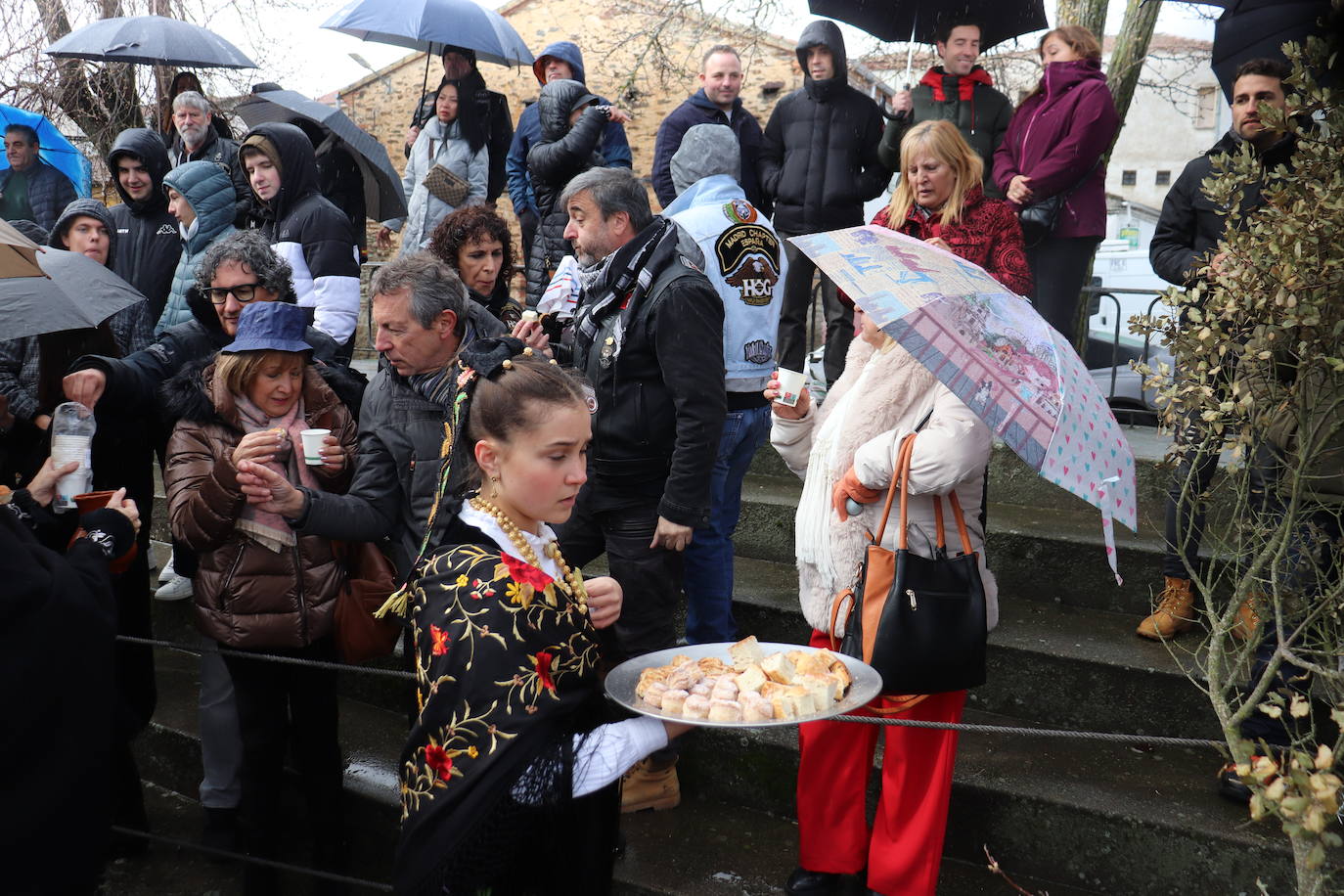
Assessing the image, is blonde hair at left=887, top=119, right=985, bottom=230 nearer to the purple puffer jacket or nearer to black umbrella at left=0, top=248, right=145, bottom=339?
the purple puffer jacket

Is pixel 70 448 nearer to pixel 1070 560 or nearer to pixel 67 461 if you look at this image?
pixel 67 461

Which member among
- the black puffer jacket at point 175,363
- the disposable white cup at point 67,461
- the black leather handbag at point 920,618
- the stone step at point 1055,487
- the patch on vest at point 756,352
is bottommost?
the stone step at point 1055,487

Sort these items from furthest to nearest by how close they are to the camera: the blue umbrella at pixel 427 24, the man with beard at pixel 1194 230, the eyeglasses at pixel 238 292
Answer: the blue umbrella at pixel 427 24
the eyeglasses at pixel 238 292
the man with beard at pixel 1194 230

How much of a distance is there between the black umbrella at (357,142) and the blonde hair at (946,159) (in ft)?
11.7

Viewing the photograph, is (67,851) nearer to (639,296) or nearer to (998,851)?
(639,296)

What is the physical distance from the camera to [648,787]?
4.00 m

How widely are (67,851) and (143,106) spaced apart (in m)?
11.7

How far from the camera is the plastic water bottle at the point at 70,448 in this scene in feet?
10.8

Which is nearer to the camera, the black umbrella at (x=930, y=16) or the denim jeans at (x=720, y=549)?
the denim jeans at (x=720, y=549)

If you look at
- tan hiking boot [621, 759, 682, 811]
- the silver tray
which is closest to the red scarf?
tan hiking boot [621, 759, 682, 811]

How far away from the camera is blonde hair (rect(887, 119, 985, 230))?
419 cm

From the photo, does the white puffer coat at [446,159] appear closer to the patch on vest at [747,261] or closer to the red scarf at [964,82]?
the red scarf at [964,82]

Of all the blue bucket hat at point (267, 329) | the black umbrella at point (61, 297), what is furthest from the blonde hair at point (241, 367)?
the black umbrella at point (61, 297)

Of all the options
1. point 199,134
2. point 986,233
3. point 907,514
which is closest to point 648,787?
point 907,514
